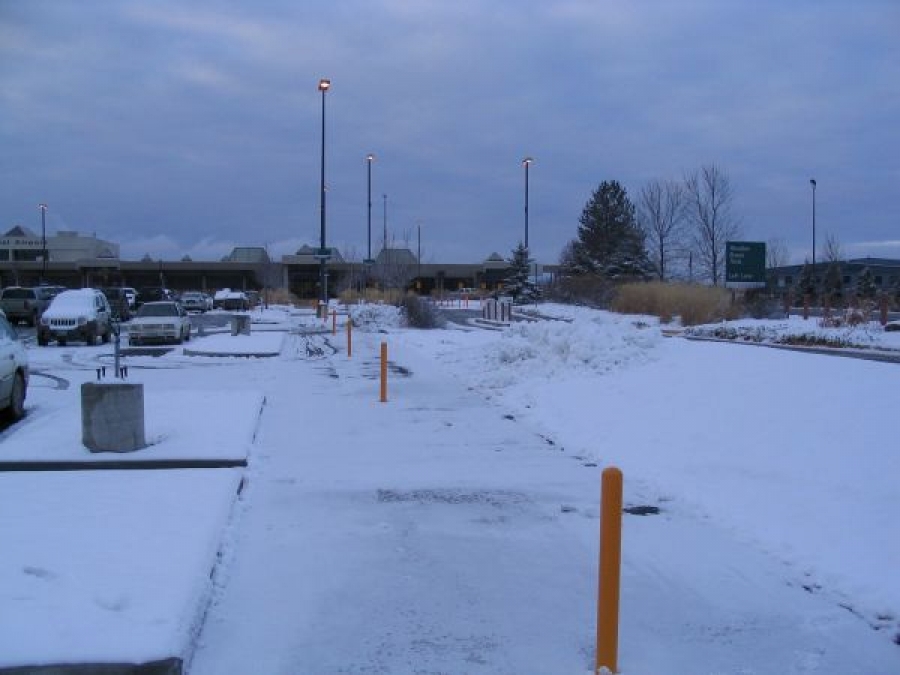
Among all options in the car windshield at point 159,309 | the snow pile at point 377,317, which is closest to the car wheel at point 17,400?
the car windshield at point 159,309

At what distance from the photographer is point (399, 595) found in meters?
5.66

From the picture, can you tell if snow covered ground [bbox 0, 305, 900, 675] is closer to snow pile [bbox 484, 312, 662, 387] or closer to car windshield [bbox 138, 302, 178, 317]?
snow pile [bbox 484, 312, 662, 387]

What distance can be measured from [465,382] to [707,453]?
8.50 m

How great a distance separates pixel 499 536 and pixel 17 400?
9.44m

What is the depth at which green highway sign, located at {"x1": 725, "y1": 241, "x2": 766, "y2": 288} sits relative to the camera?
40.7 meters

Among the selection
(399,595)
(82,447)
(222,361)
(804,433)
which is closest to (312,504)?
(399,595)

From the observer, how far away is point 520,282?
185 feet

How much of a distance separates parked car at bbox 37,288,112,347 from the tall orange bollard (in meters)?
26.0

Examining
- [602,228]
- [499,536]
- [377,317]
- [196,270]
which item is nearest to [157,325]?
A: [377,317]

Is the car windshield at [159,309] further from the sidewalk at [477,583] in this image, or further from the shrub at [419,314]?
the sidewalk at [477,583]

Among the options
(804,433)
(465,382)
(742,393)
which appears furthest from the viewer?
(465,382)

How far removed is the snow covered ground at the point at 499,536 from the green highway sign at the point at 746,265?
28807mm

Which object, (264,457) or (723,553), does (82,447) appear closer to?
(264,457)

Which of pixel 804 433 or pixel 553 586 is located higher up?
pixel 804 433
